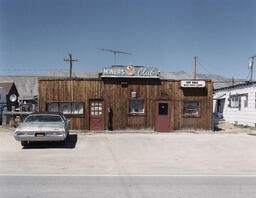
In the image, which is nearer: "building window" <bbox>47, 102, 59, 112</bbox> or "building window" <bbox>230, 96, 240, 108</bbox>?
"building window" <bbox>47, 102, 59, 112</bbox>

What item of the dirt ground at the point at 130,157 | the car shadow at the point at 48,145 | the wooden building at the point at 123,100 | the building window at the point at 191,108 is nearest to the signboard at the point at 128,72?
the wooden building at the point at 123,100

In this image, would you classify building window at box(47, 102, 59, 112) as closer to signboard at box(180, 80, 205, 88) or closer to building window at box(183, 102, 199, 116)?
signboard at box(180, 80, 205, 88)

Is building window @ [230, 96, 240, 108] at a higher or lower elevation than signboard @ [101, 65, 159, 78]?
lower

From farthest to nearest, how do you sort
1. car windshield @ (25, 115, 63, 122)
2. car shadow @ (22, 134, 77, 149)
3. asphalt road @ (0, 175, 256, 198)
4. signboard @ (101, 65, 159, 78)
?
signboard @ (101, 65, 159, 78), car windshield @ (25, 115, 63, 122), car shadow @ (22, 134, 77, 149), asphalt road @ (0, 175, 256, 198)

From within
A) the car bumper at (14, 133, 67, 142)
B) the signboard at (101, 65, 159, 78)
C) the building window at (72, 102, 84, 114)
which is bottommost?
the car bumper at (14, 133, 67, 142)

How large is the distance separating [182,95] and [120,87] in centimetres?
441

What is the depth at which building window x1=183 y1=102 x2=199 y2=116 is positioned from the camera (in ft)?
55.1

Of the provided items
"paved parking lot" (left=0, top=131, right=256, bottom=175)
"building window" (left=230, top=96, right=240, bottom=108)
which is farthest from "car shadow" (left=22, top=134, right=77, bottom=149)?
"building window" (left=230, top=96, right=240, bottom=108)

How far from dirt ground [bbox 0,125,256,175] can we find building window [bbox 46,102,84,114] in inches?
Result: 135

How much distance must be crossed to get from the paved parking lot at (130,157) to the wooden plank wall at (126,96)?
318 cm

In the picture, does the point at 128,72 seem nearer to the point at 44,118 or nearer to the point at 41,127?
the point at 44,118

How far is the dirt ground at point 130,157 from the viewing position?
7.32 m

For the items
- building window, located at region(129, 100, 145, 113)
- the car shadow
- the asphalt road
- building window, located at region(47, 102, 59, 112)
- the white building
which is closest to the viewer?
the asphalt road

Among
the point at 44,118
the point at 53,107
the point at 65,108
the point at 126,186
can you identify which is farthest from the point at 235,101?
the point at 126,186
